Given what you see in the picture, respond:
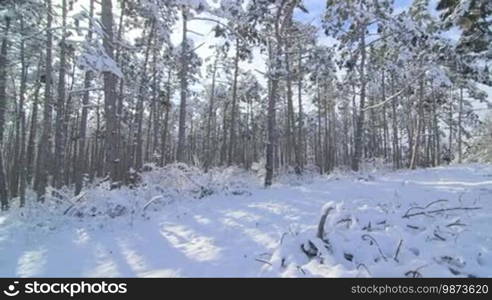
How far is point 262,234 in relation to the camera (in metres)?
5.87

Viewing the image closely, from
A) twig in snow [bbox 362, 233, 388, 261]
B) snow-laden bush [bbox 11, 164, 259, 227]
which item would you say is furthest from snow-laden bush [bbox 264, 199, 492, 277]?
snow-laden bush [bbox 11, 164, 259, 227]

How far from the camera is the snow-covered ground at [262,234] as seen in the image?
4516 millimetres

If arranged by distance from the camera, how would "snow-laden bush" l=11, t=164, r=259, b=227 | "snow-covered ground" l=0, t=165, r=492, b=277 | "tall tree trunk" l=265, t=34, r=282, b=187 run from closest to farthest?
"snow-covered ground" l=0, t=165, r=492, b=277 < "snow-laden bush" l=11, t=164, r=259, b=227 < "tall tree trunk" l=265, t=34, r=282, b=187

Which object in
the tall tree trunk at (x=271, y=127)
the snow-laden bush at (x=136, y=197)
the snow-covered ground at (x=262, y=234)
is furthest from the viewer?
the tall tree trunk at (x=271, y=127)

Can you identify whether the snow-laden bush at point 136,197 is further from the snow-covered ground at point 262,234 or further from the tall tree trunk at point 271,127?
the tall tree trunk at point 271,127

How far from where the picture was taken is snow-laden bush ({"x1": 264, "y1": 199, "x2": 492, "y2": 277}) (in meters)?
4.19

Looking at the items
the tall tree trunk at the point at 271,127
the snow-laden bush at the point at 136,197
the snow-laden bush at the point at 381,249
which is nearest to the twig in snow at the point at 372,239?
the snow-laden bush at the point at 381,249

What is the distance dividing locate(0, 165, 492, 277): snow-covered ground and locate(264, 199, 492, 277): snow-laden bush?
0.04ft

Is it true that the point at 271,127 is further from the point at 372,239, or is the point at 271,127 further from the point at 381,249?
the point at 381,249

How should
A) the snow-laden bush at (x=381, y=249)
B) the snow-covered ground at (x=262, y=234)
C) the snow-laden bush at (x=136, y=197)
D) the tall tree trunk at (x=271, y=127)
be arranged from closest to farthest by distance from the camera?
the snow-laden bush at (x=381, y=249) < the snow-covered ground at (x=262, y=234) < the snow-laden bush at (x=136, y=197) < the tall tree trunk at (x=271, y=127)

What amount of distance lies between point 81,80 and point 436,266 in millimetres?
26694

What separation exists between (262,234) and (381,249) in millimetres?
1800

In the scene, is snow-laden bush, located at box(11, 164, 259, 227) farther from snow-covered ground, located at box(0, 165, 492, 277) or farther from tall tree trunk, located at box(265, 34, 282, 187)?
tall tree trunk, located at box(265, 34, 282, 187)

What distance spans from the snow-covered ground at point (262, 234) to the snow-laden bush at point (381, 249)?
13 millimetres
